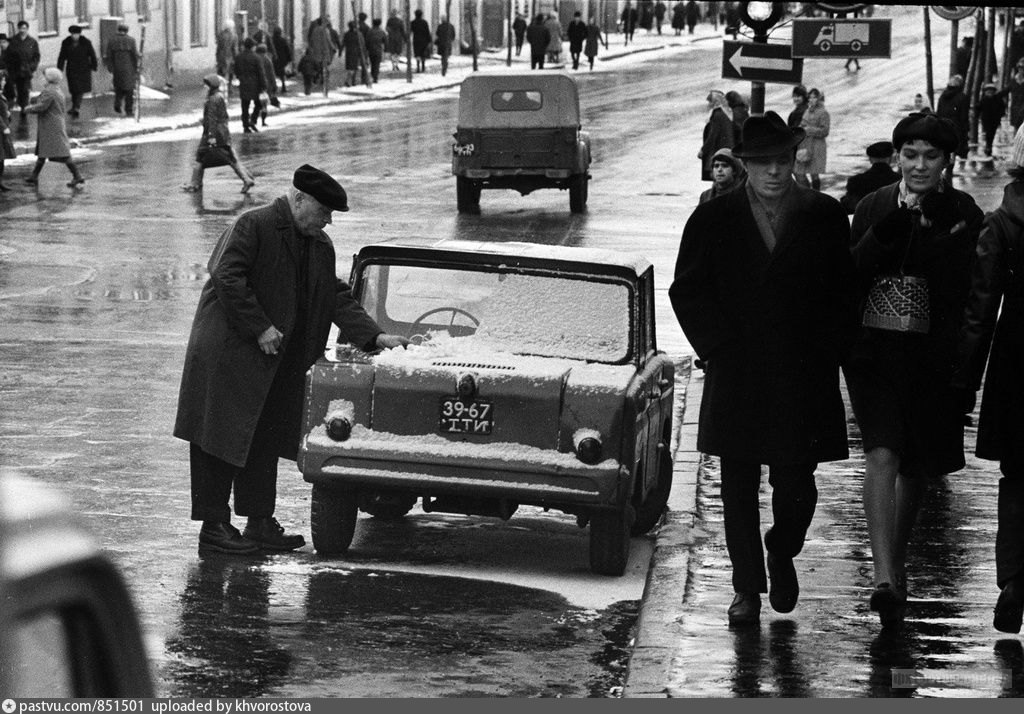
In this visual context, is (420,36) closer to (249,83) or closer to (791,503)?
(249,83)

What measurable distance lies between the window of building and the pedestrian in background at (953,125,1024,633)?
40.0 m

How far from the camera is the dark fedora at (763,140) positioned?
22.0ft

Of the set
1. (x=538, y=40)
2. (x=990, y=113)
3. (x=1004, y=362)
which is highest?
(x=1004, y=362)

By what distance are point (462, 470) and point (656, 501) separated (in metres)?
1.52

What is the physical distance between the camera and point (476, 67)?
63.3 metres

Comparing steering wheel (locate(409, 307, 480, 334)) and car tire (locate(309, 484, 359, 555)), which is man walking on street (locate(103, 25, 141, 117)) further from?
car tire (locate(309, 484, 359, 555))

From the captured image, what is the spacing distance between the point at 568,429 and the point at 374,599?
1123 millimetres

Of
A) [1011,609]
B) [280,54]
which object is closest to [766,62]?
[1011,609]

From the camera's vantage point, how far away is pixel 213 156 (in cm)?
2717

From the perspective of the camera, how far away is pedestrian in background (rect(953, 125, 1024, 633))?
6613 mm

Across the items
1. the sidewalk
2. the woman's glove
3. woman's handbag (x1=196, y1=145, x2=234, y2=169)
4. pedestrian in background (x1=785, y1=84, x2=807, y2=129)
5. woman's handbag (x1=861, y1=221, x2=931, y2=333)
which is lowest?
the sidewalk

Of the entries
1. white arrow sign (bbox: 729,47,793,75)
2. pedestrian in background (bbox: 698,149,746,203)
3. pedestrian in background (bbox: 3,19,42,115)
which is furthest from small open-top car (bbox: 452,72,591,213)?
pedestrian in background (bbox: 3,19,42,115)

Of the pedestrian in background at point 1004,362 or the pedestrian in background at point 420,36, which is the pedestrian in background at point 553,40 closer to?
the pedestrian in background at point 420,36

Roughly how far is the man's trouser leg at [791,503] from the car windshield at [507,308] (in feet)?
6.29
